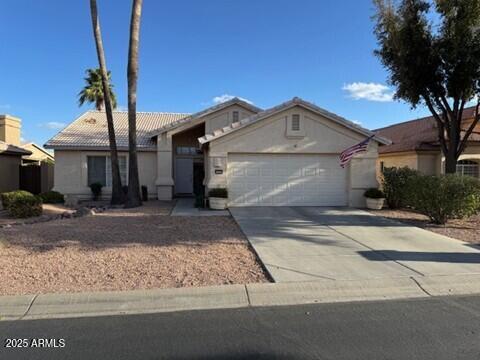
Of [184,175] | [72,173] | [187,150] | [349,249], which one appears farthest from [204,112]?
[349,249]

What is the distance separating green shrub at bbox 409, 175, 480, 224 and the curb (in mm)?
5513

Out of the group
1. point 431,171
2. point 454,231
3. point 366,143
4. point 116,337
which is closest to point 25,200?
point 116,337

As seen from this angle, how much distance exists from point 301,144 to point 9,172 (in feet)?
57.2

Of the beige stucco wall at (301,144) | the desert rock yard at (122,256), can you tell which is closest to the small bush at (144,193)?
the beige stucco wall at (301,144)

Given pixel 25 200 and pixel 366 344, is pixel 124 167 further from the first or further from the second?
pixel 366 344

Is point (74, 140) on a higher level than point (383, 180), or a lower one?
higher

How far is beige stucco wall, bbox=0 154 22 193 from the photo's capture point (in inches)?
859

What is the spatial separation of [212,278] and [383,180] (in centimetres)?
1173

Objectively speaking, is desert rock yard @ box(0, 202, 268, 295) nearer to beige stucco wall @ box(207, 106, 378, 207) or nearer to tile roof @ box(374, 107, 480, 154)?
beige stucco wall @ box(207, 106, 378, 207)

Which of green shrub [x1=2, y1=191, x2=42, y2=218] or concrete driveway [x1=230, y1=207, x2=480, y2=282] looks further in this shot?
green shrub [x1=2, y1=191, x2=42, y2=218]

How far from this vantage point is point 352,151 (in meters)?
14.4

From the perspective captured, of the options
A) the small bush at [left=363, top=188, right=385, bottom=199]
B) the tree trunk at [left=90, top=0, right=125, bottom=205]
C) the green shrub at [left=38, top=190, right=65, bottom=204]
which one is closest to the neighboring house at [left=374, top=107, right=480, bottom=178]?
the small bush at [left=363, top=188, right=385, bottom=199]

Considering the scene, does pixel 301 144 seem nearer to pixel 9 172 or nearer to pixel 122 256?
pixel 122 256

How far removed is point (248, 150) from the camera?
15.4 meters
